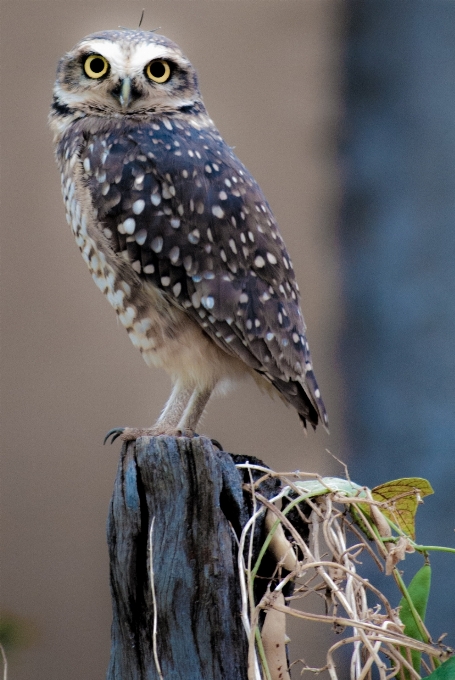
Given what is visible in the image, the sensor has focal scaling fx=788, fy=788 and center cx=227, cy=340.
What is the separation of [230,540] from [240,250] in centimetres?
84

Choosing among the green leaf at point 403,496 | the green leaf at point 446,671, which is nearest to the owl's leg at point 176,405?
the green leaf at point 403,496

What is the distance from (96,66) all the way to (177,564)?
1.43 meters

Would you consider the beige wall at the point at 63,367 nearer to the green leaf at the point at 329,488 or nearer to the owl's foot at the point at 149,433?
the owl's foot at the point at 149,433

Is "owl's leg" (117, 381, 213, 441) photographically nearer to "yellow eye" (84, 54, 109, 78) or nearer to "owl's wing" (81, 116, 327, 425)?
"owl's wing" (81, 116, 327, 425)

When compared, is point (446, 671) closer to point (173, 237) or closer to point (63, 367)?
point (173, 237)

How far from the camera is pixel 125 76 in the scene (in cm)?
215

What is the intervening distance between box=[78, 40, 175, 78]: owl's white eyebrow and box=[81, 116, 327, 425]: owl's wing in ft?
0.53

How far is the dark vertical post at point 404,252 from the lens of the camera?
11.2 feet

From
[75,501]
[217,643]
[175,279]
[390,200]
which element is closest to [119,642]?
[217,643]

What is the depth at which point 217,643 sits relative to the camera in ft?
4.91

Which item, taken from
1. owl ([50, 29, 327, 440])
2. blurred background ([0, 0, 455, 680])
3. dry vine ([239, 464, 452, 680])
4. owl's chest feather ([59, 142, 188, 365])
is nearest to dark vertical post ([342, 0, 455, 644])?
blurred background ([0, 0, 455, 680])

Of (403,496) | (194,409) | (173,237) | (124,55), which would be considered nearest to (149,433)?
(194,409)

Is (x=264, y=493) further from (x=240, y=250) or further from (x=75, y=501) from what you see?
(x=75, y=501)

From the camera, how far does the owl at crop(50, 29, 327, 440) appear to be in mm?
2055
